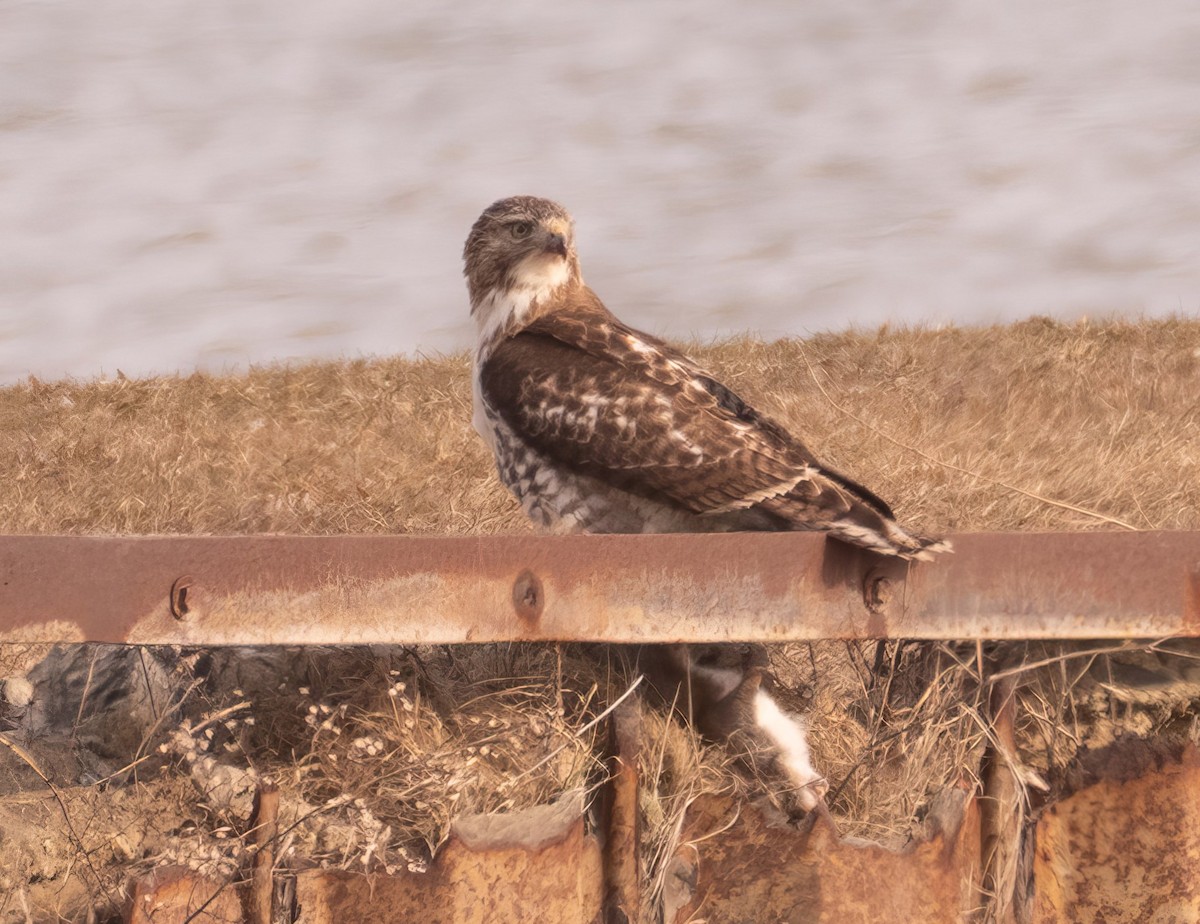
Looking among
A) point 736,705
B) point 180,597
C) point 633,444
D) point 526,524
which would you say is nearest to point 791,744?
point 736,705

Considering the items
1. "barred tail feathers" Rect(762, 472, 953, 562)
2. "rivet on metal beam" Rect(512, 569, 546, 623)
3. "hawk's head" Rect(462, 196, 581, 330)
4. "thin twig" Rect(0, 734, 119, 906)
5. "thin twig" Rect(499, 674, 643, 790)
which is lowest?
"thin twig" Rect(0, 734, 119, 906)

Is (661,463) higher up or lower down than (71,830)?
higher up

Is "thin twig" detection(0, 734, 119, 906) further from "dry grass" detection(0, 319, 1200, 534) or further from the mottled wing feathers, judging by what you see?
"dry grass" detection(0, 319, 1200, 534)

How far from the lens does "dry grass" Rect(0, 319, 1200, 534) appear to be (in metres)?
5.83

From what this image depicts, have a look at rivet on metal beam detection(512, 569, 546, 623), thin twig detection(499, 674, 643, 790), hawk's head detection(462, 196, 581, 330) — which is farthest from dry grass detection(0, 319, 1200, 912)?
hawk's head detection(462, 196, 581, 330)

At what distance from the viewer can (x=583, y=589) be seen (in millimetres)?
2934

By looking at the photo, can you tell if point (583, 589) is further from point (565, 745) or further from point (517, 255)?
point (517, 255)

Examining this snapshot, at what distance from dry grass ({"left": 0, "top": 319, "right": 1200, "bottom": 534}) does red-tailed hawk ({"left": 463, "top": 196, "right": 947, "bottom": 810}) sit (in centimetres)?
96

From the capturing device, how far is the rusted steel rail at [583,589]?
9.21 feet

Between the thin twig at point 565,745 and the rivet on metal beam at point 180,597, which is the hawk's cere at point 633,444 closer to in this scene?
the thin twig at point 565,745

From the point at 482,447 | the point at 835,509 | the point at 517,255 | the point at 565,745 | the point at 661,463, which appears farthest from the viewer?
the point at 482,447

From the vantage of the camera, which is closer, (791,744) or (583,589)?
(583,589)

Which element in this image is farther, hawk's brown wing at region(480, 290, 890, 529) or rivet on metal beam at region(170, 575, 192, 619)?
hawk's brown wing at region(480, 290, 890, 529)

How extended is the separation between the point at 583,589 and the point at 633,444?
4.08ft
